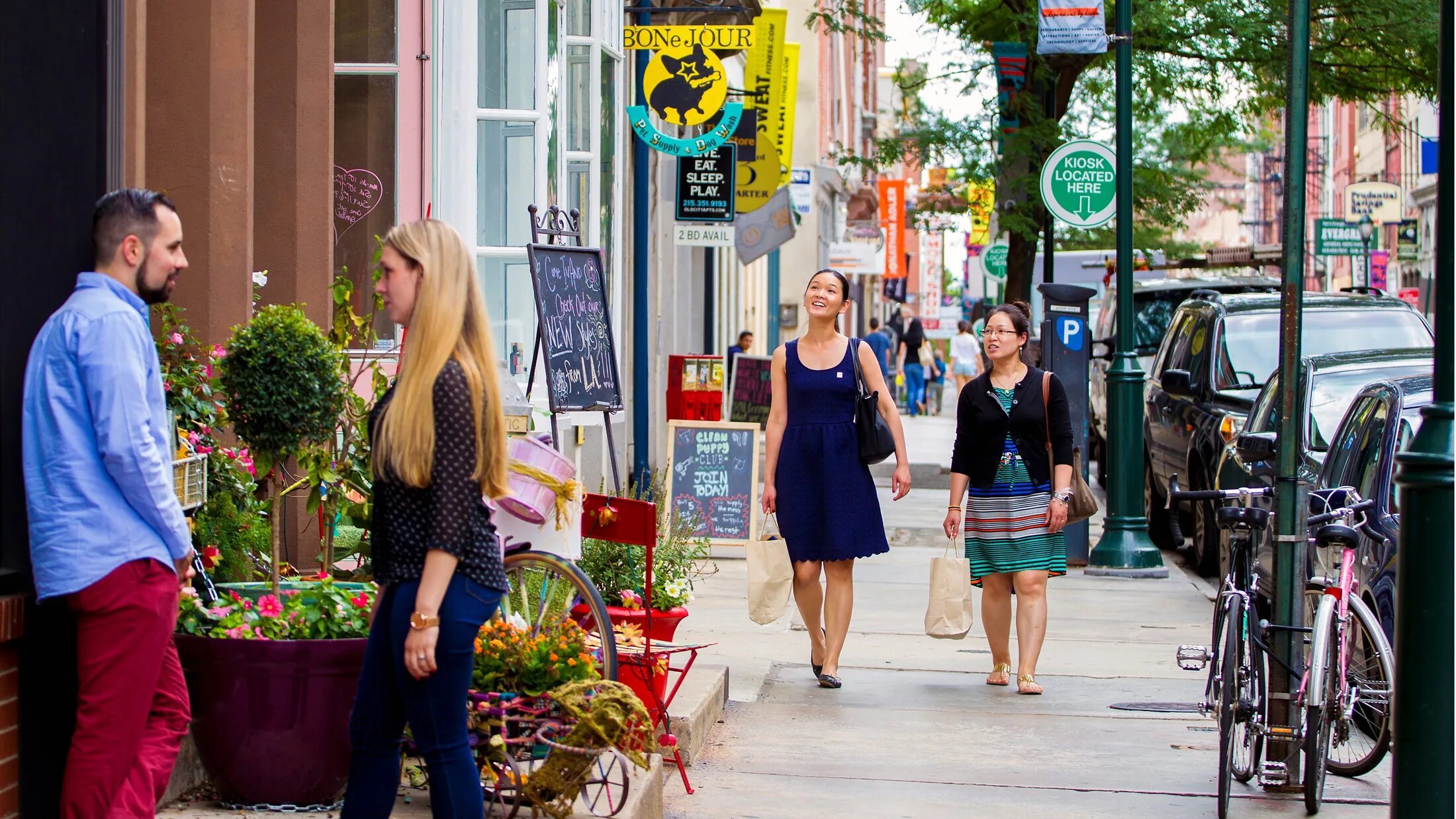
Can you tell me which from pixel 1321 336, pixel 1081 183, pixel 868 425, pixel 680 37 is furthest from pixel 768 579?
pixel 1321 336

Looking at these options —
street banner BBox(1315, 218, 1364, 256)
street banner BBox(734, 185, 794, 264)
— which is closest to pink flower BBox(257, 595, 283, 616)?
street banner BBox(734, 185, 794, 264)

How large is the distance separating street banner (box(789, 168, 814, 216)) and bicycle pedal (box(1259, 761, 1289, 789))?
77.7ft

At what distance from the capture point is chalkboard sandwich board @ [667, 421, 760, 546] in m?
12.2

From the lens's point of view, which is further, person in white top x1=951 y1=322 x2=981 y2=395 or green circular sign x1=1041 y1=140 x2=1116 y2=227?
person in white top x1=951 y1=322 x2=981 y2=395

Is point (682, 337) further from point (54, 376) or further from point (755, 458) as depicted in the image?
point (54, 376)

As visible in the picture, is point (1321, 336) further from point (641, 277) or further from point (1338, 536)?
point (1338, 536)

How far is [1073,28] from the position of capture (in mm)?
13508

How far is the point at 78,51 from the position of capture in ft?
14.2

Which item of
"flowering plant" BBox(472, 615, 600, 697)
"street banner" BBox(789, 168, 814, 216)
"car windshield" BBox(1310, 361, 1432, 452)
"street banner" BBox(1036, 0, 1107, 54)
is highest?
"street banner" BBox(789, 168, 814, 216)

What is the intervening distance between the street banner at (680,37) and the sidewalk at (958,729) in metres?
3.81

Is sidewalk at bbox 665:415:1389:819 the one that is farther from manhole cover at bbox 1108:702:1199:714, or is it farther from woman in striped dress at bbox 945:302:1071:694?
woman in striped dress at bbox 945:302:1071:694

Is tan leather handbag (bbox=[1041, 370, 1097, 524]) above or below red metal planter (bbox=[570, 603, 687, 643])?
above

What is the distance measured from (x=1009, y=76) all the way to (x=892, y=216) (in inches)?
1281

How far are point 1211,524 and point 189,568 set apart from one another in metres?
9.62
